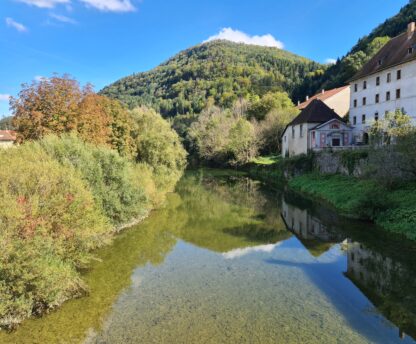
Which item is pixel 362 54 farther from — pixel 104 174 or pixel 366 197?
pixel 104 174

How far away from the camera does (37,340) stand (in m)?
8.95

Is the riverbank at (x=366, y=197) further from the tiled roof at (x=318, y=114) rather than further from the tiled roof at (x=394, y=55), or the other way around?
the tiled roof at (x=394, y=55)

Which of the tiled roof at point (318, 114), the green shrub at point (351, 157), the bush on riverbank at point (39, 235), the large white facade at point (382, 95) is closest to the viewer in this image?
the bush on riverbank at point (39, 235)

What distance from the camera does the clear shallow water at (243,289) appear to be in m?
9.54

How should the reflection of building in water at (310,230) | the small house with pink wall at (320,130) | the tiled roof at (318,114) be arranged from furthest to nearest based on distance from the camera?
the tiled roof at (318,114) → the small house with pink wall at (320,130) → the reflection of building in water at (310,230)

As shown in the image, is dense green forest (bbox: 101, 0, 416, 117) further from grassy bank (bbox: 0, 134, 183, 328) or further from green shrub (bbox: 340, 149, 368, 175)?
grassy bank (bbox: 0, 134, 183, 328)

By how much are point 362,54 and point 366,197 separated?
224ft

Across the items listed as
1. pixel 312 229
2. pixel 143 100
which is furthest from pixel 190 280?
pixel 143 100

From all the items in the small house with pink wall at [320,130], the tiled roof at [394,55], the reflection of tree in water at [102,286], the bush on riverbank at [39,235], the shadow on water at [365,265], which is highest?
the tiled roof at [394,55]

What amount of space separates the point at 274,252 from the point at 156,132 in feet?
74.6

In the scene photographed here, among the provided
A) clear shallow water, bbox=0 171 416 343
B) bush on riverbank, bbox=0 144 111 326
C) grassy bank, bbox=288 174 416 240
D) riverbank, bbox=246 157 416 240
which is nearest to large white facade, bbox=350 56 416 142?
riverbank, bbox=246 157 416 240

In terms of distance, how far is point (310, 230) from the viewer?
69.3ft

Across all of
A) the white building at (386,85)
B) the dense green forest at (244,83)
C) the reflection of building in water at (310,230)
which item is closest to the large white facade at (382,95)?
the white building at (386,85)

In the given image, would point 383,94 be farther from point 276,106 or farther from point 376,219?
point 276,106
